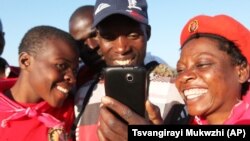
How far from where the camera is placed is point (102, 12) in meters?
3.12

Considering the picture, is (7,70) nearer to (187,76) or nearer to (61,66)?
(61,66)

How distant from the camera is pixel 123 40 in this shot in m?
3.08

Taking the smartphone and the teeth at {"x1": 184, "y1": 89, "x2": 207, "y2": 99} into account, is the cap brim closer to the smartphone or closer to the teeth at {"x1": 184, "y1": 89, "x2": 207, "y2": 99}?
the teeth at {"x1": 184, "y1": 89, "x2": 207, "y2": 99}

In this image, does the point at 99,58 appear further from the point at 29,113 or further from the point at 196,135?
the point at 196,135

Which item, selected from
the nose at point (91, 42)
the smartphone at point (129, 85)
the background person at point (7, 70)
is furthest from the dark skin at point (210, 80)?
the background person at point (7, 70)

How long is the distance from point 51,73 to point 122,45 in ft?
1.86

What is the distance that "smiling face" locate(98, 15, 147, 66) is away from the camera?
3.07 metres

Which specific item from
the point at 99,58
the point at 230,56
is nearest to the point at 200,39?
the point at 230,56

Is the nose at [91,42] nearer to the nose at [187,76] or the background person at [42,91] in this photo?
the background person at [42,91]

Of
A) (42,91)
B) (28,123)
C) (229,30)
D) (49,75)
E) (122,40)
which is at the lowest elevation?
(28,123)

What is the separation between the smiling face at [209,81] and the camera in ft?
7.85

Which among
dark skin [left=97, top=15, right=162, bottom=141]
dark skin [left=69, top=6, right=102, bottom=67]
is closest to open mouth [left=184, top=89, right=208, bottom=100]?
dark skin [left=97, top=15, right=162, bottom=141]

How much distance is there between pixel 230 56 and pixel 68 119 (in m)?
1.38


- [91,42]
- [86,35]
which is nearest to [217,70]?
[91,42]
